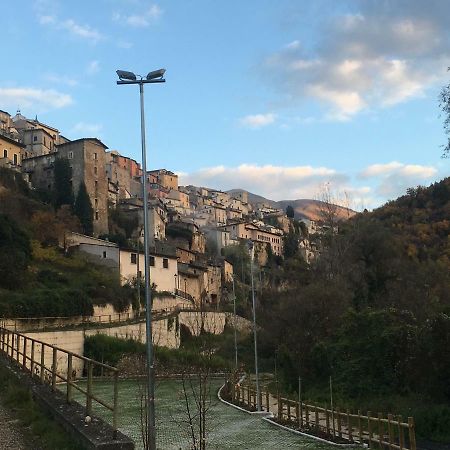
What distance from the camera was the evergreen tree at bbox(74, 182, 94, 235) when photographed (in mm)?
80375

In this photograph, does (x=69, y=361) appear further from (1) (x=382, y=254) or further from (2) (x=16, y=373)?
(1) (x=382, y=254)

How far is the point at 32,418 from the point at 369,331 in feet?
68.8

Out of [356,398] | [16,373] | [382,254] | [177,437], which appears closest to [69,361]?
[16,373]

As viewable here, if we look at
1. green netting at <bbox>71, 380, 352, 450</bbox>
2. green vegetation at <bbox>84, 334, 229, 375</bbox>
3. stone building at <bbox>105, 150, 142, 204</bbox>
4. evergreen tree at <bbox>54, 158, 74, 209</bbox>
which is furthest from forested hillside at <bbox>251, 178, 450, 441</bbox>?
stone building at <bbox>105, 150, 142, 204</bbox>

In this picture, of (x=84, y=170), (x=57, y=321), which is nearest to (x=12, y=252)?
(x=57, y=321)

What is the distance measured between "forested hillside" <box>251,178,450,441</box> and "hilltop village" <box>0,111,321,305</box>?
21997 millimetres

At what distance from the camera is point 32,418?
33.9ft

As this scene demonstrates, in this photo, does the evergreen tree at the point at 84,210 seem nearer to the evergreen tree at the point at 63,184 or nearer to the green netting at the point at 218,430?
the evergreen tree at the point at 63,184

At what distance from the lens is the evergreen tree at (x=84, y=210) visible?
264 ft

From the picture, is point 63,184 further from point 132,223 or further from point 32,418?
point 32,418

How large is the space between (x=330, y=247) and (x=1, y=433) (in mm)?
40974

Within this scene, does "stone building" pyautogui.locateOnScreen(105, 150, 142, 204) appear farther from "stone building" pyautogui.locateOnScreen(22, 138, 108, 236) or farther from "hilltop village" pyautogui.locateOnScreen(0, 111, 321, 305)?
Result: "stone building" pyautogui.locateOnScreen(22, 138, 108, 236)

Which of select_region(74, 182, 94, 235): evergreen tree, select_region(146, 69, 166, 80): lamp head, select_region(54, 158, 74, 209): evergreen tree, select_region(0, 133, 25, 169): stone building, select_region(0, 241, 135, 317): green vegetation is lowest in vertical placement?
select_region(0, 241, 135, 317): green vegetation

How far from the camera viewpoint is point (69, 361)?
10.1 metres
